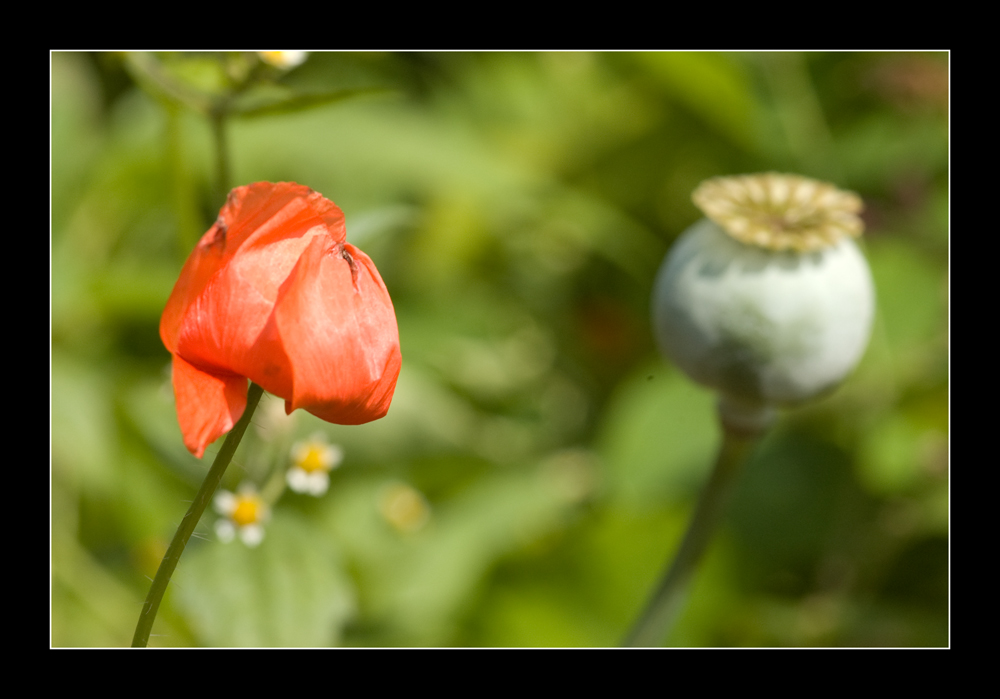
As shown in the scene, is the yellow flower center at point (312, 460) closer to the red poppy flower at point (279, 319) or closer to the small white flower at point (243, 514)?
the small white flower at point (243, 514)

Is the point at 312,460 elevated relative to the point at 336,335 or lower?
lower

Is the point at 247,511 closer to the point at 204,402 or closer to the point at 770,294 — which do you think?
the point at 204,402

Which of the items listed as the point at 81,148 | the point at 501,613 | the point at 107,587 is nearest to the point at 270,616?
the point at 107,587

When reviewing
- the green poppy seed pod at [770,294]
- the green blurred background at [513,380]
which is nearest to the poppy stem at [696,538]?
the green poppy seed pod at [770,294]

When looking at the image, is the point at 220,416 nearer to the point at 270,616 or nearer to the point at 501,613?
the point at 270,616

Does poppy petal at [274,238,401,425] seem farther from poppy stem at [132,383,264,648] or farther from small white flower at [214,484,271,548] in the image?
small white flower at [214,484,271,548]

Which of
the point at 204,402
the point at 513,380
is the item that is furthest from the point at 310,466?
the point at 513,380

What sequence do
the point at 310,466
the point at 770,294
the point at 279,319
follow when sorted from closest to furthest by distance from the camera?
the point at 279,319, the point at 770,294, the point at 310,466
